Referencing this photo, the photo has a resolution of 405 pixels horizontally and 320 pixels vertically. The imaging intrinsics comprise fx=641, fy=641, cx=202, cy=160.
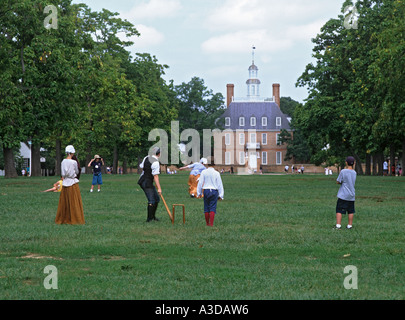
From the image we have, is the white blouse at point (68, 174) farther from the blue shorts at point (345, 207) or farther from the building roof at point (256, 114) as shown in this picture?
the building roof at point (256, 114)

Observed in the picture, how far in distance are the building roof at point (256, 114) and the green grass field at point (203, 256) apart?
351 feet

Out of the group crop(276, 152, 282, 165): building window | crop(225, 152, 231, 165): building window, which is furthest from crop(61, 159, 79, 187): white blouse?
crop(276, 152, 282, 165): building window

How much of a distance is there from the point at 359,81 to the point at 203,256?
3855 cm

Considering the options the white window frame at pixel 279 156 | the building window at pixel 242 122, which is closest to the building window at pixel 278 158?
the white window frame at pixel 279 156

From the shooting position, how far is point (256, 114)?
4951 inches

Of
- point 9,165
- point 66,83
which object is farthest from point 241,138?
point 66,83

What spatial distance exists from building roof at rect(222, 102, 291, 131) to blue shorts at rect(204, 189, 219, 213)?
4284 inches

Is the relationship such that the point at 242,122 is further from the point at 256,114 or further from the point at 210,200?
the point at 210,200

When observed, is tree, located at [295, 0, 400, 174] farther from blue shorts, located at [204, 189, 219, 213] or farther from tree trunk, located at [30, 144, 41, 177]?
blue shorts, located at [204, 189, 219, 213]

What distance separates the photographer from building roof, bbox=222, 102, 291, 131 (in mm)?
124312

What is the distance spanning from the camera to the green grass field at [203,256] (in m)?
7.53
